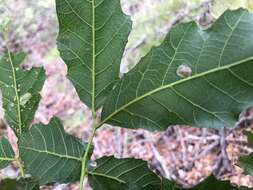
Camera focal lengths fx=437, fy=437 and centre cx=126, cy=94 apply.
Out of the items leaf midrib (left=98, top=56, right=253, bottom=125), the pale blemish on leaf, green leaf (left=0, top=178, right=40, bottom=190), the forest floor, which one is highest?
leaf midrib (left=98, top=56, right=253, bottom=125)

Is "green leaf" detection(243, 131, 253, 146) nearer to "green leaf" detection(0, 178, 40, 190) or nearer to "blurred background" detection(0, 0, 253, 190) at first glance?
"green leaf" detection(0, 178, 40, 190)

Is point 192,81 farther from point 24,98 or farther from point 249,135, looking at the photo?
point 24,98

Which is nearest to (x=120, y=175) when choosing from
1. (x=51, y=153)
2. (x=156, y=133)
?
(x=51, y=153)

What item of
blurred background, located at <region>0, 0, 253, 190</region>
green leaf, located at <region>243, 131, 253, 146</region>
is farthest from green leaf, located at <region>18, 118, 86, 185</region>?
blurred background, located at <region>0, 0, 253, 190</region>

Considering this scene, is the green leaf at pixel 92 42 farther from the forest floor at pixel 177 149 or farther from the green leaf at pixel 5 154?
the forest floor at pixel 177 149

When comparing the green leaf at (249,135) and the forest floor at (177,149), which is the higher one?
the green leaf at (249,135)

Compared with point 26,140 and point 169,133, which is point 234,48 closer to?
point 26,140

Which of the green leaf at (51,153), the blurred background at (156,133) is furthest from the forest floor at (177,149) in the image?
the green leaf at (51,153)
